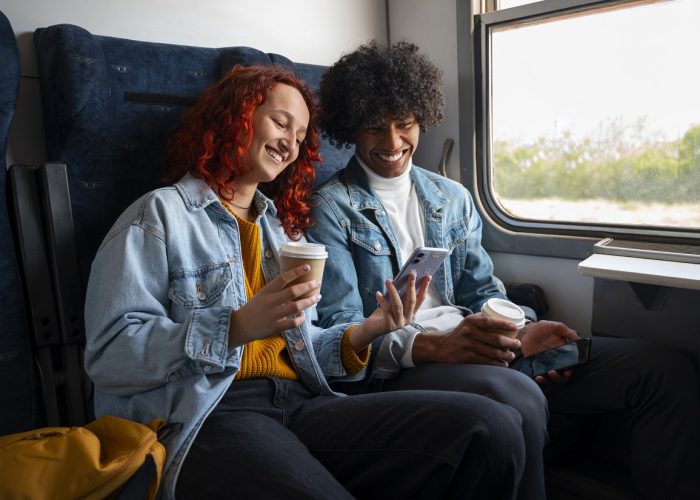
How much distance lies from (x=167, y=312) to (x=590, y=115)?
5.69 feet

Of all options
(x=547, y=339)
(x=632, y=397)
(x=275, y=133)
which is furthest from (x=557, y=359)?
(x=275, y=133)

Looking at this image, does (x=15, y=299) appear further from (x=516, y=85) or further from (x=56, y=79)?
(x=516, y=85)

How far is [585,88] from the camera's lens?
229 cm

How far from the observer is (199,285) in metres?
1.53

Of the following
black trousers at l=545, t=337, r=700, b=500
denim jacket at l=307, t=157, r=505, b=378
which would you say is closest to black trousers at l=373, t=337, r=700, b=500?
black trousers at l=545, t=337, r=700, b=500

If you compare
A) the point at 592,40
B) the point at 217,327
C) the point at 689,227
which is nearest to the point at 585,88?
the point at 592,40

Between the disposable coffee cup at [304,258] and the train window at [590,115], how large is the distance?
1.44 m

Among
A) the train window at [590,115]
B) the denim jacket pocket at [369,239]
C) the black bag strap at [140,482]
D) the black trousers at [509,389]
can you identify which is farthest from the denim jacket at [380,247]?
the black bag strap at [140,482]

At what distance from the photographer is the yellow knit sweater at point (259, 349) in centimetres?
156

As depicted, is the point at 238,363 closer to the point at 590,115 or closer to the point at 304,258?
the point at 304,258

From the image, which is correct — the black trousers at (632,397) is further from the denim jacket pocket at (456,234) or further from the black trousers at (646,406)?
the denim jacket pocket at (456,234)

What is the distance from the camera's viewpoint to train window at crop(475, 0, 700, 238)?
210cm

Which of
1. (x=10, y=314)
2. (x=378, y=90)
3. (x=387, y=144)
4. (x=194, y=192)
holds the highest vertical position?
(x=378, y=90)

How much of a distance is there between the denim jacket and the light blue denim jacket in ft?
1.36
